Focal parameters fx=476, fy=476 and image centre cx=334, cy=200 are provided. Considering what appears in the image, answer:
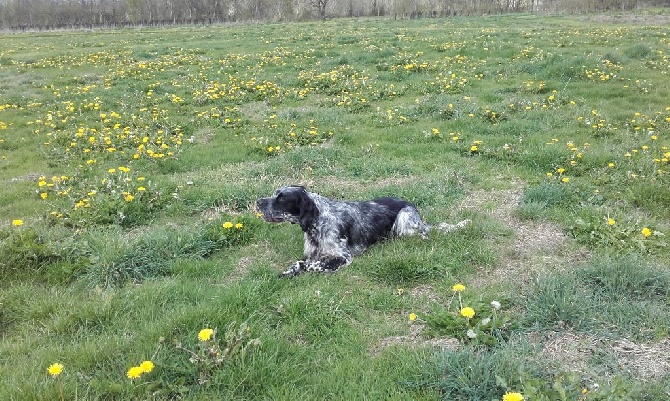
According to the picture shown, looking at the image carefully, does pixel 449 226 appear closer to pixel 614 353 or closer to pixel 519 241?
pixel 519 241

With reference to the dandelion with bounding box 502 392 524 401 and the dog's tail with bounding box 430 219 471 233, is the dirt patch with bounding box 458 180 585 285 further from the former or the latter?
the dandelion with bounding box 502 392 524 401

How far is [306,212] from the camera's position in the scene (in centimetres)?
620

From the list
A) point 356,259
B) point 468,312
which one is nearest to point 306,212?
point 356,259

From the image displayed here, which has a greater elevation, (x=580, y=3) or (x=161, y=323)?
(x=580, y=3)

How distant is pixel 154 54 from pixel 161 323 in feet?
74.9

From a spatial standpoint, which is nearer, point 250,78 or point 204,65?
point 250,78

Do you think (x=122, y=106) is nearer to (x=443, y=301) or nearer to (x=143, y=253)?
(x=143, y=253)

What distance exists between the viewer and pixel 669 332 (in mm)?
4285

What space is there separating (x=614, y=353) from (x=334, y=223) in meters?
3.49

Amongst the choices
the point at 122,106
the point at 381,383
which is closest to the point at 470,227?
the point at 381,383

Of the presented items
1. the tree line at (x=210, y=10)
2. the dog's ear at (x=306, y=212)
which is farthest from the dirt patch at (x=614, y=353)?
the tree line at (x=210, y=10)

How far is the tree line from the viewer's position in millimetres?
65562

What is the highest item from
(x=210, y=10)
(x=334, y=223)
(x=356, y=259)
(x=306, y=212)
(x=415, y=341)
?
(x=210, y=10)

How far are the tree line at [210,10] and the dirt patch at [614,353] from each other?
6269cm
